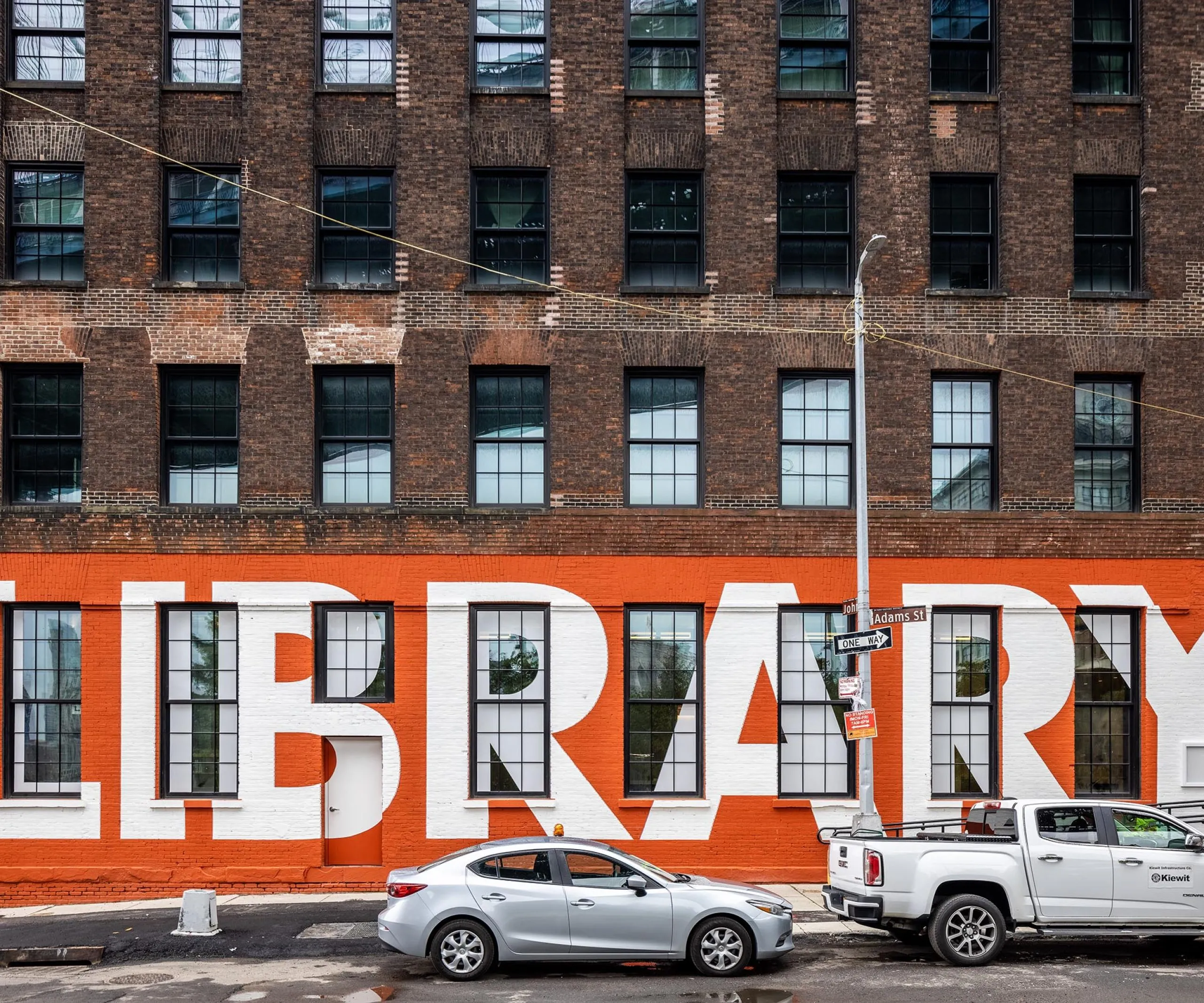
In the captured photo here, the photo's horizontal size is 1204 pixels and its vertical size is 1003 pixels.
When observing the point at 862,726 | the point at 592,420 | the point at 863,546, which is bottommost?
the point at 862,726

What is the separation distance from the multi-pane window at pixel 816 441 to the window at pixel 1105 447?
11.7 ft

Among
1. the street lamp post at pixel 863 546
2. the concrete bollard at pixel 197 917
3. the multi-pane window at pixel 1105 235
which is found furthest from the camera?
the multi-pane window at pixel 1105 235

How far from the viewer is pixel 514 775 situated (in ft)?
56.7

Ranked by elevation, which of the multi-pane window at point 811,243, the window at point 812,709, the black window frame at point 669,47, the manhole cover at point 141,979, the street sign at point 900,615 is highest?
the black window frame at point 669,47

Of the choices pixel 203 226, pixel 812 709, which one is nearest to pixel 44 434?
pixel 203 226

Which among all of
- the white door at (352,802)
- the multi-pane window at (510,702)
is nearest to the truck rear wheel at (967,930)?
the multi-pane window at (510,702)

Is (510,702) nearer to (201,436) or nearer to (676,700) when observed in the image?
(676,700)

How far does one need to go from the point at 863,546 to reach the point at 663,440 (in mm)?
3800

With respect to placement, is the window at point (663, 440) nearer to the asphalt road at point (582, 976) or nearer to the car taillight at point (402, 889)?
the asphalt road at point (582, 976)

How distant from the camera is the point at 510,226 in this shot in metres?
17.9

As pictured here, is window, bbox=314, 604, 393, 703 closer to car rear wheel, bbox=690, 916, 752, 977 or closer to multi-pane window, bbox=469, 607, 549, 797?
multi-pane window, bbox=469, 607, 549, 797

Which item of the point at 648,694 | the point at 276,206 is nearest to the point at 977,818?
the point at 648,694

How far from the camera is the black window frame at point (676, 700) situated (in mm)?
17250

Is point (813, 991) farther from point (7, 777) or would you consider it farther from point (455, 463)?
point (7, 777)
